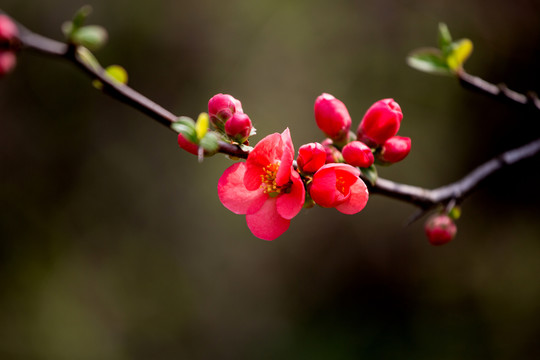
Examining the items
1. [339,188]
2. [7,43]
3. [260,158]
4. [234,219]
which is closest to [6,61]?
[7,43]

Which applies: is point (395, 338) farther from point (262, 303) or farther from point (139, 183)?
point (139, 183)

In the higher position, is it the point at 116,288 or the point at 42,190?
the point at 42,190

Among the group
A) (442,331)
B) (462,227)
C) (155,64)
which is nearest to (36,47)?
(155,64)

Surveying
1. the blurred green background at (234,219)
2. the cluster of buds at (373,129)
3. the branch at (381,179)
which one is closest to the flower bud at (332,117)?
the cluster of buds at (373,129)

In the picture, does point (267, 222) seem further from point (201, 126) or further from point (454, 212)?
point (454, 212)

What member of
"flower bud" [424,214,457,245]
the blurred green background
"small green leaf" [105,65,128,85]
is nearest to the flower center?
"small green leaf" [105,65,128,85]

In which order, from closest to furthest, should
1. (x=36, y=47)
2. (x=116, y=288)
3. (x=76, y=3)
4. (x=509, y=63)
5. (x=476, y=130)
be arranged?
1. (x=36, y=47)
2. (x=509, y=63)
3. (x=476, y=130)
4. (x=76, y=3)
5. (x=116, y=288)
